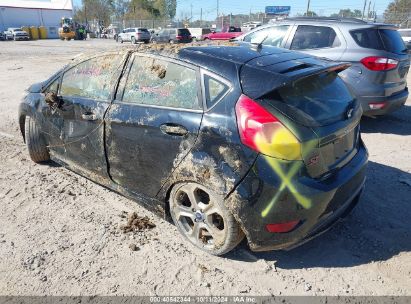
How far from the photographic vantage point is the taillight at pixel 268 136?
8.13ft

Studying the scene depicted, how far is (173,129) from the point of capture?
2.90 m

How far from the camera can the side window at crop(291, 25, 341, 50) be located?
20.3 ft

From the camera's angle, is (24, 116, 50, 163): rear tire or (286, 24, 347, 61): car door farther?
(286, 24, 347, 61): car door

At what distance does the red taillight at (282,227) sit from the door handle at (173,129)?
3.13 feet

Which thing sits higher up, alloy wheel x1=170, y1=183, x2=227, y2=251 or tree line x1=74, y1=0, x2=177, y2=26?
tree line x1=74, y1=0, x2=177, y2=26

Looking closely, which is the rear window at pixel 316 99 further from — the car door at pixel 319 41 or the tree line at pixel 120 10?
the tree line at pixel 120 10

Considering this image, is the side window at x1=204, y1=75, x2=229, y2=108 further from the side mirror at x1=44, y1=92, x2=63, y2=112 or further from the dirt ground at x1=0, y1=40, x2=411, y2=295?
the side mirror at x1=44, y1=92, x2=63, y2=112

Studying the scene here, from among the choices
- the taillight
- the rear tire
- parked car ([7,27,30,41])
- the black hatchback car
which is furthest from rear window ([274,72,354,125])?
parked car ([7,27,30,41])

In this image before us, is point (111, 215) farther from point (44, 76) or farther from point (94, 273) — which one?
point (44, 76)

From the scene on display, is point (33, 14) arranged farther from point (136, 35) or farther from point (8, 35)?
point (136, 35)

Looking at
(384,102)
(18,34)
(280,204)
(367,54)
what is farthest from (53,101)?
(18,34)

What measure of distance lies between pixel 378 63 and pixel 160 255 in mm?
4673

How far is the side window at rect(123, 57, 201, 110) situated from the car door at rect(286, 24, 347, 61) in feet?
12.9

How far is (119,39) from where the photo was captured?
41062mm
